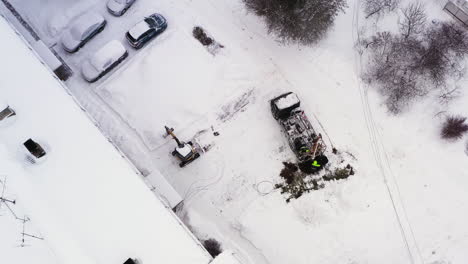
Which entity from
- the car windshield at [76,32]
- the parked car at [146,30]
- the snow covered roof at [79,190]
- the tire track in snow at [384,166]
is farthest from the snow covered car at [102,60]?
the tire track in snow at [384,166]

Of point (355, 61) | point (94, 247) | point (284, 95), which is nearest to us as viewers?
point (94, 247)

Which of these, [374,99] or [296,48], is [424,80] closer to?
[374,99]

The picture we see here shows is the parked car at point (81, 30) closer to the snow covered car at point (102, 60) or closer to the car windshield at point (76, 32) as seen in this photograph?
the car windshield at point (76, 32)

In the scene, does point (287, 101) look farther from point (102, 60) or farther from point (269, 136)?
point (102, 60)

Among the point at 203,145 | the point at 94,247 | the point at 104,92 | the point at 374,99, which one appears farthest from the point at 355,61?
the point at 94,247

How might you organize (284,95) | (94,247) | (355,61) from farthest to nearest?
(355,61) → (284,95) → (94,247)

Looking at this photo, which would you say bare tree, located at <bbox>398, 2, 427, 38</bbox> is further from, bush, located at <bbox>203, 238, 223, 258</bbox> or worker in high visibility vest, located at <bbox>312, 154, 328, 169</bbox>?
bush, located at <bbox>203, 238, 223, 258</bbox>
